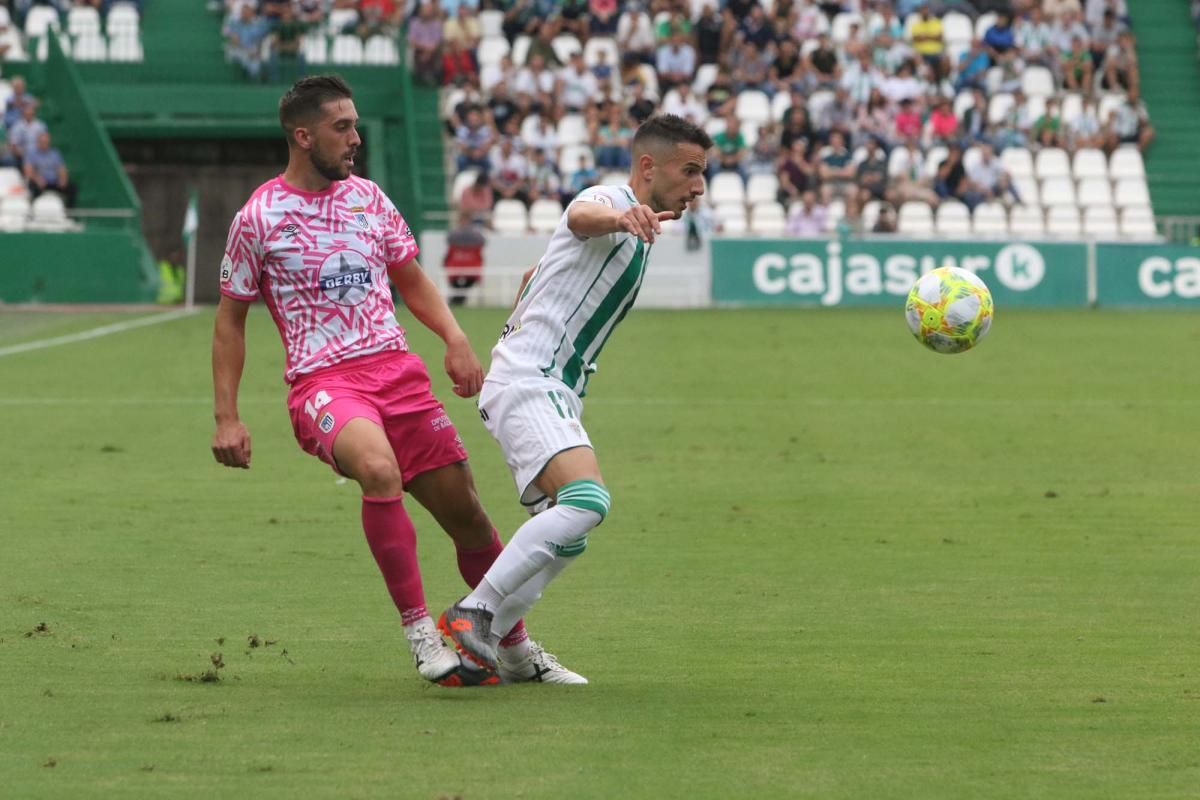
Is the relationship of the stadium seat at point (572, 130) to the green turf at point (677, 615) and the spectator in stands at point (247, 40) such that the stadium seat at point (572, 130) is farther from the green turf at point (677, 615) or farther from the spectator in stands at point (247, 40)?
the green turf at point (677, 615)

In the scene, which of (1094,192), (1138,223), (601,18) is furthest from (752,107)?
(1138,223)

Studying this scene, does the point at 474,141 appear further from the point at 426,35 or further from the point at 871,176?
the point at 871,176

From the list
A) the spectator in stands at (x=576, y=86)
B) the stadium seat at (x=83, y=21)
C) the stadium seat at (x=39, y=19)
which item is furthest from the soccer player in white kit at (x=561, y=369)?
the stadium seat at (x=39, y=19)

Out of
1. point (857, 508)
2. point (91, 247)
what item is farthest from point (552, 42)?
point (857, 508)

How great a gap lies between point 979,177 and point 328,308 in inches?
1144

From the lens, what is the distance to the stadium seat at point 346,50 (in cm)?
3631

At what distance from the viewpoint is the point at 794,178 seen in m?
34.6

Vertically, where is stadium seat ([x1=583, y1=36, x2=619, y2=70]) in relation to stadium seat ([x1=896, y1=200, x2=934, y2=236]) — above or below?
above

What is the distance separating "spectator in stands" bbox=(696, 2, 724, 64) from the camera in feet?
123

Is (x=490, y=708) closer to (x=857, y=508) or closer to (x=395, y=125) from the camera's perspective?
(x=857, y=508)

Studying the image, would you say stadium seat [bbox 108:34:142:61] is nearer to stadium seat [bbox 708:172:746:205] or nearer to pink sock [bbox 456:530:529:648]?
stadium seat [bbox 708:172:746:205]

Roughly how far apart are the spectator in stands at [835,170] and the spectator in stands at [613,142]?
3339 mm

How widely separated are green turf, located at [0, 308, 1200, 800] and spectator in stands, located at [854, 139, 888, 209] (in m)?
16.5

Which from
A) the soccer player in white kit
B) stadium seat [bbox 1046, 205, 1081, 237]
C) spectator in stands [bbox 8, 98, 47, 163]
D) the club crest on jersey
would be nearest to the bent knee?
the soccer player in white kit
